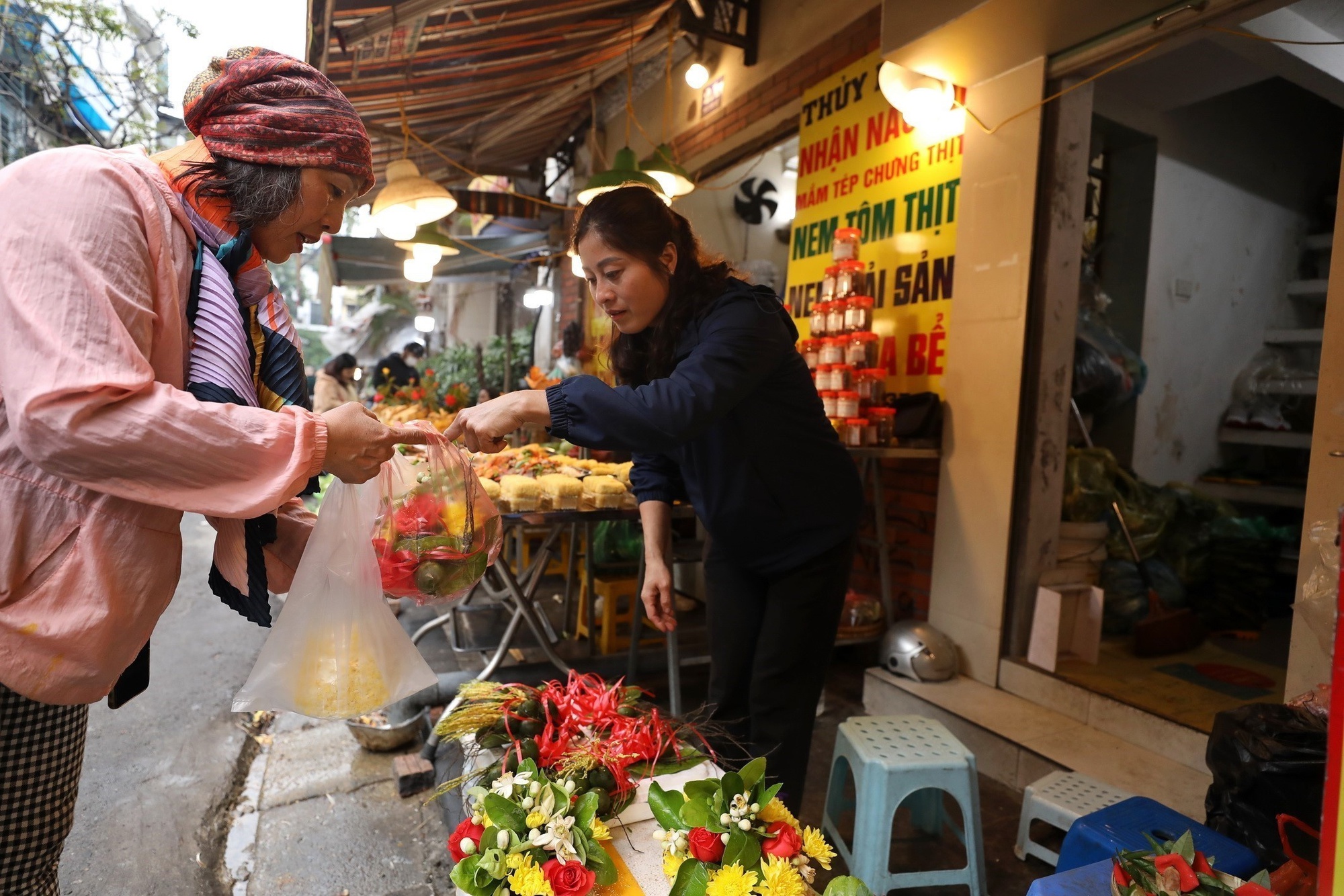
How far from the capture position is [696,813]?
4.33 feet

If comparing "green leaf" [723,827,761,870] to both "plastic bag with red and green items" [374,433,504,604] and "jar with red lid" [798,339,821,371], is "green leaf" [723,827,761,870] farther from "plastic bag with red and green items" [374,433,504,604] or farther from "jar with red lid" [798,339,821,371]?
"jar with red lid" [798,339,821,371]

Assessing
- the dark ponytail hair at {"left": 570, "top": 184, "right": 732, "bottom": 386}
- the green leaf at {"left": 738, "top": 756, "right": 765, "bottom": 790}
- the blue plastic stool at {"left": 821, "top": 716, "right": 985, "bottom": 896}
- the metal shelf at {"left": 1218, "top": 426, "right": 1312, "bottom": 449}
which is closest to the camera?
the green leaf at {"left": 738, "top": 756, "right": 765, "bottom": 790}

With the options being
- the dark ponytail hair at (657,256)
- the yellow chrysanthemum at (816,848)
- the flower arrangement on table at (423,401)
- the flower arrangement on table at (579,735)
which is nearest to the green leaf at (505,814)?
the flower arrangement on table at (579,735)

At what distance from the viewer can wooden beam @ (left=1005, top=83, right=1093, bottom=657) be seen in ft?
11.6

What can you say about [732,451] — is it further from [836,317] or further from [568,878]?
[836,317]

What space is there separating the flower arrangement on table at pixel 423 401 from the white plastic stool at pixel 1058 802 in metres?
4.65

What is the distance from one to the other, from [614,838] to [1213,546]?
4.78 meters

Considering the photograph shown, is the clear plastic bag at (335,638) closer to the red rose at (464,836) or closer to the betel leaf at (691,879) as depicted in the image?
the red rose at (464,836)

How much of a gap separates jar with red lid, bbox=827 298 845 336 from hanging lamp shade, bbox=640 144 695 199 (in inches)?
56.6

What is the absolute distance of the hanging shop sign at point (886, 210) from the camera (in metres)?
4.03

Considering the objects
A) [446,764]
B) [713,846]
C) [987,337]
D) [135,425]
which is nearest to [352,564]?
[135,425]

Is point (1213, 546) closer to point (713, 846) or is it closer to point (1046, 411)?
point (1046, 411)

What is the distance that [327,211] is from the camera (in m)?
1.34

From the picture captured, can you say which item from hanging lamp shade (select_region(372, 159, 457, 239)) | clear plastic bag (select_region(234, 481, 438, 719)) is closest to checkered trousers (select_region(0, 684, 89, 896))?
clear plastic bag (select_region(234, 481, 438, 719))
